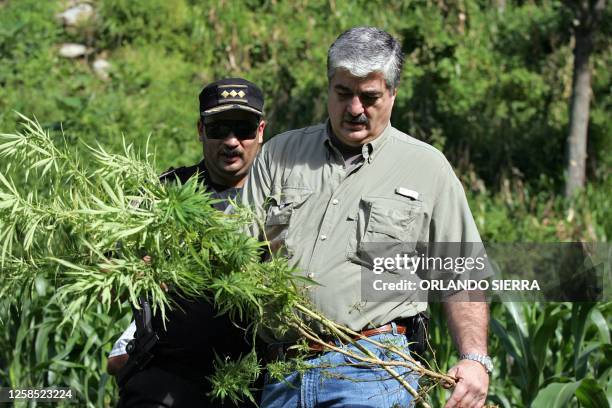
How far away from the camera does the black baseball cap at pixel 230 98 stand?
415 centimetres

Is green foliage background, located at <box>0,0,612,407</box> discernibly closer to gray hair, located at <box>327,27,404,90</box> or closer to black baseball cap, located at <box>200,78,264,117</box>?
black baseball cap, located at <box>200,78,264,117</box>

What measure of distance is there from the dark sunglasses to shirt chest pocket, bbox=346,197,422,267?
3.27 feet

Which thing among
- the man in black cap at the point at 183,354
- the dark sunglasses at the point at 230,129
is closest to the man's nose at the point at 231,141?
the dark sunglasses at the point at 230,129

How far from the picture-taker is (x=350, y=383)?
3.21 metres

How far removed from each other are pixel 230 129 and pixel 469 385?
153 cm

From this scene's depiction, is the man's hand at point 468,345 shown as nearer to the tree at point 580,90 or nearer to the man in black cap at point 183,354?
the man in black cap at point 183,354

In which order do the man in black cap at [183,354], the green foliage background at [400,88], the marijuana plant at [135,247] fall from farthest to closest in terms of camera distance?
the green foliage background at [400,88] < the man in black cap at [183,354] < the marijuana plant at [135,247]

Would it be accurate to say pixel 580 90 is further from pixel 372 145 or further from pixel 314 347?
pixel 314 347

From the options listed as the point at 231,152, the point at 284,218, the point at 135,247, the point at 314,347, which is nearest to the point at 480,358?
the point at 314,347

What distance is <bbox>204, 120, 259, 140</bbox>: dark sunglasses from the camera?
4156 mm

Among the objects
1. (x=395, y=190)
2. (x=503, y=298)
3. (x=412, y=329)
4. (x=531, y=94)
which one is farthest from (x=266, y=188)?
(x=531, y=94)

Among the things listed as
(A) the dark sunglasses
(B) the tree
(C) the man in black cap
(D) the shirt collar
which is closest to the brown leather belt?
(C) the man in black cap

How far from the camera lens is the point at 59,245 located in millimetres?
3004

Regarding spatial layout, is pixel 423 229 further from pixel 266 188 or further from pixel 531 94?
pixel 531 94
